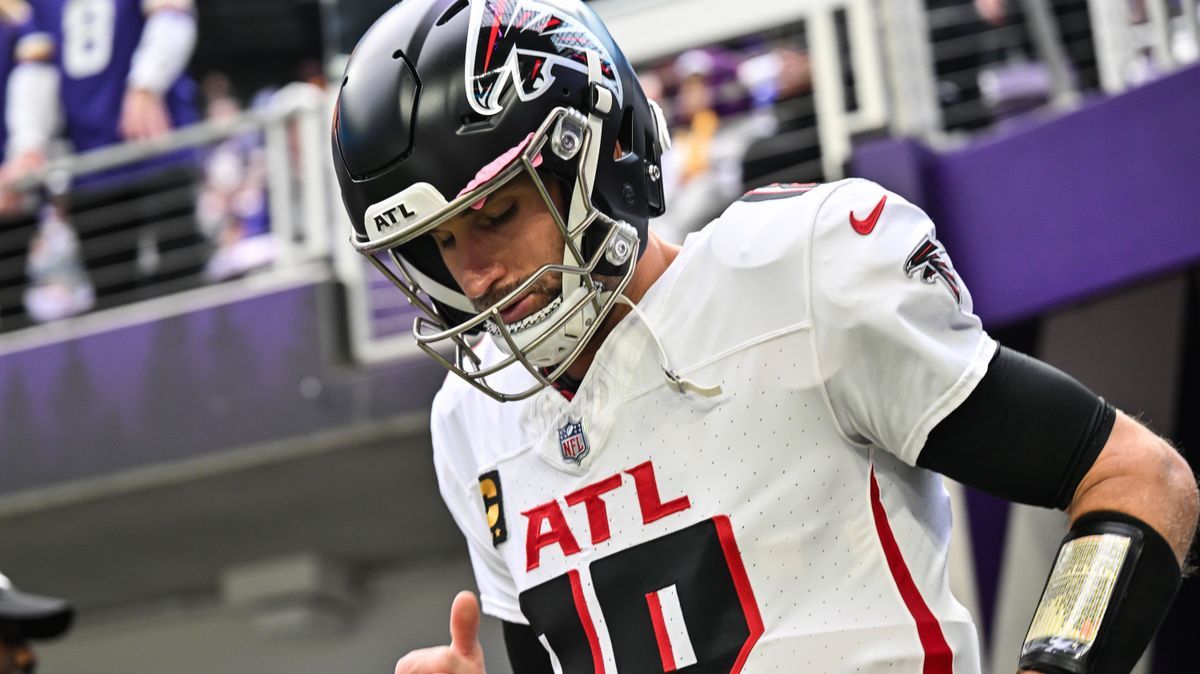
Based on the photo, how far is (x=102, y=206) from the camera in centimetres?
611

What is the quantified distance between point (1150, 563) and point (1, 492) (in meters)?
5.34

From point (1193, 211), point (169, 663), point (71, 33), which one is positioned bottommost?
point (169, 663)

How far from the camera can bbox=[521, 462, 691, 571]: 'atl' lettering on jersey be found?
5.75 ft

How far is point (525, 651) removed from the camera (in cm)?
199

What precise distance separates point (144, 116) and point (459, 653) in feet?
14.9

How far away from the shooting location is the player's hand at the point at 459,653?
1737 mm

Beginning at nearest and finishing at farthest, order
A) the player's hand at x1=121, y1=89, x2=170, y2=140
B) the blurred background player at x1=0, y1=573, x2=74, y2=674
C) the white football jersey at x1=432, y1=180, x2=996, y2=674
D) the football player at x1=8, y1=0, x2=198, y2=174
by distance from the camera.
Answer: the white football jersey at x1=432, y1=180, x2=996, y2=674
the blurred background player at x1=0, y1=573, x2=74, y2=674
the football player at x1=8, y1=0, x2=198, y2=174
the player's hand at x1=121, y1=89, x2=170, y2=140

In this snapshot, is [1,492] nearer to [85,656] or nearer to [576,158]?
[85,656]

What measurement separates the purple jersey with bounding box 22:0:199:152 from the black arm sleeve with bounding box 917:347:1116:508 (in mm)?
4944

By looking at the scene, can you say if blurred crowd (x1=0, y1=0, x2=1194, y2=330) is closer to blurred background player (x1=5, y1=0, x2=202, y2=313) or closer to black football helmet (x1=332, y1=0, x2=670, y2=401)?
blurred background player (x1=5, y1=0, x2=202, y2=313)

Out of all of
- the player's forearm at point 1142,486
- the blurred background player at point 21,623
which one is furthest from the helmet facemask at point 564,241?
the blurred background player at point 21,623

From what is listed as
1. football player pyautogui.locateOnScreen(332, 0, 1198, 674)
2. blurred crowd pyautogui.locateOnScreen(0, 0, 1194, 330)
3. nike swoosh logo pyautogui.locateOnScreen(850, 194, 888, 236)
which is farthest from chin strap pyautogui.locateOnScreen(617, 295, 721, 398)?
blurred crowd pyautogui.locateOnScreen(0, 0, 1194, 330)

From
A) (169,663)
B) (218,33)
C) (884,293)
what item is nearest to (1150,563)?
(884,293)

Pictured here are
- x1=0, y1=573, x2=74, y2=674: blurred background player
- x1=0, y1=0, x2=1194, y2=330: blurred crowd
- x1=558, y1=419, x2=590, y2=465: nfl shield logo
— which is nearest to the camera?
x1=558, y1=419, x2=590, y2=465: nfl shield logo
